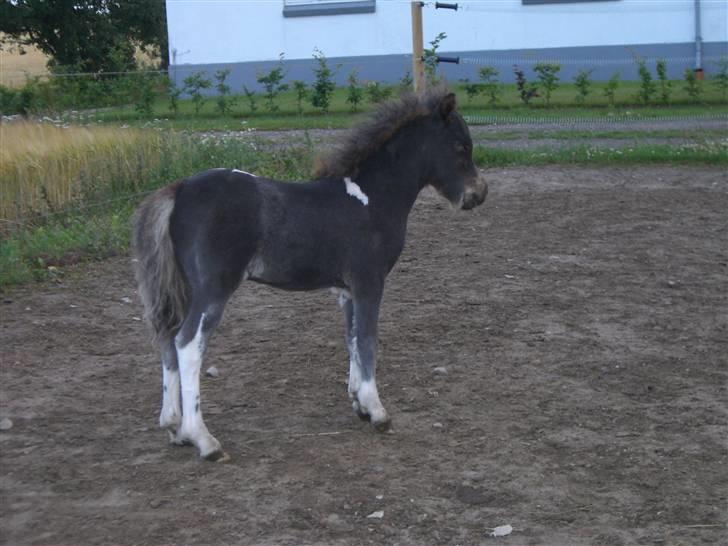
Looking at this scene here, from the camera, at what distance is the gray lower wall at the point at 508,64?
27.4 meters

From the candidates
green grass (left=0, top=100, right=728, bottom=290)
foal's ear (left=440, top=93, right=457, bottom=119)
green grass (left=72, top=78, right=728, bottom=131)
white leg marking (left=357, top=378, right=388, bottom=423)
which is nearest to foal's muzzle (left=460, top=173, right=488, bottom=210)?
foal's ear (left=440, top=93, right=457, bottom=119)

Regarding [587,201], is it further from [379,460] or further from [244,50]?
[244,50]

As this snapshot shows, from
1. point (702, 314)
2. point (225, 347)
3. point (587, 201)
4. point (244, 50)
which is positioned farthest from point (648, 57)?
point (225, 347)

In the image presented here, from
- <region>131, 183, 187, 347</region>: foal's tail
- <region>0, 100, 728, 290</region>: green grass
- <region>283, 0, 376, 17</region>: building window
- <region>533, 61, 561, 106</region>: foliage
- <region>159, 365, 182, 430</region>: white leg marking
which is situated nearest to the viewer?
<region>131, 183, 187, 347</region>: foal's tail

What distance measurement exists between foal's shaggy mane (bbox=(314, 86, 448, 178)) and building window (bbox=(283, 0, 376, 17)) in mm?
23729

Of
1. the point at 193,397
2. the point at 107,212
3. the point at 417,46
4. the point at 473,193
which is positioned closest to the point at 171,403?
the point at 193,397

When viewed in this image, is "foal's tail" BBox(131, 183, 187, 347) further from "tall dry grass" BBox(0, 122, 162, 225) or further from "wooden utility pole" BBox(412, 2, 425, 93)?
"wooden utility pole" BBox(412, 2, 425, 93)

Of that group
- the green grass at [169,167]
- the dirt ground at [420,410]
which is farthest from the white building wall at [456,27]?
the dirt ground at [420,410]

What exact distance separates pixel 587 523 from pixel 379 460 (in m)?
1.20

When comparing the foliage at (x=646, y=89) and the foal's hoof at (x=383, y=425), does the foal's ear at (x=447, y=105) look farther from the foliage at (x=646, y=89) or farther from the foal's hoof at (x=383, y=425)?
the foliage at (x=646, y=89)

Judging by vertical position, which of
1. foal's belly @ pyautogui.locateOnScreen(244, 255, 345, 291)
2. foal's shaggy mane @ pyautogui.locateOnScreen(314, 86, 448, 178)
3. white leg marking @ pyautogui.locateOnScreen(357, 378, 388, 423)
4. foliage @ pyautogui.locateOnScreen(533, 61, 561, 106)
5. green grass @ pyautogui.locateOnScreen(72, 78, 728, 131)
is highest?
foliage @ pyautogui.locateOnScreen(533, 61, 561, 106)

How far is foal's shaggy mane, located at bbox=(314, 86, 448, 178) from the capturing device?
6.06 metres

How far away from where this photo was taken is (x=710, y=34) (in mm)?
27250

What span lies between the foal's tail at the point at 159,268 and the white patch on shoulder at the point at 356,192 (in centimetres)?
101
